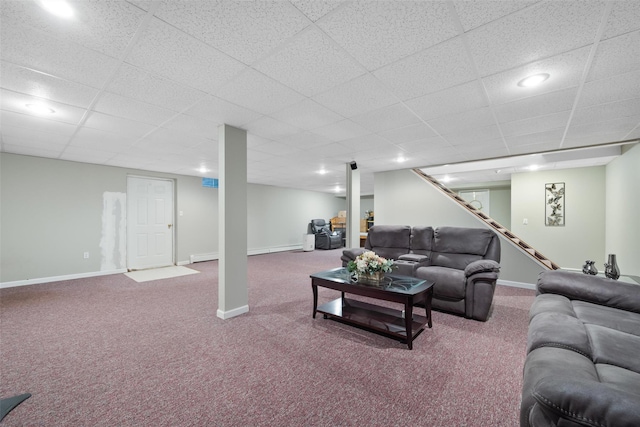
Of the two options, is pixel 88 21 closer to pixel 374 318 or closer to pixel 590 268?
pixel 374 318

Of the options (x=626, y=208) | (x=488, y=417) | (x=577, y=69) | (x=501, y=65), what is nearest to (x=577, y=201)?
(x=626, y=208)

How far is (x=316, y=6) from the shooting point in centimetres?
137

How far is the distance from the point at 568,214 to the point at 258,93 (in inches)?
276

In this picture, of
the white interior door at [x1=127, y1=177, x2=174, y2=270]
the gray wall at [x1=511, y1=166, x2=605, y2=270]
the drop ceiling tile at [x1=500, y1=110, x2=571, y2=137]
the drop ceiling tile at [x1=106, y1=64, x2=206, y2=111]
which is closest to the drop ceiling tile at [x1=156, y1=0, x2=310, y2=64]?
the drop ceiling tile at [x1=106, y1=64, x2=206, y2=111]

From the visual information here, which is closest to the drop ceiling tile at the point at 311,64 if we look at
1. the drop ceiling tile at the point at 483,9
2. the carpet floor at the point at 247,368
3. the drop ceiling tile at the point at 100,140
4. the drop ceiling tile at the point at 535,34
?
the drop ceiling tile at the point at 483,9

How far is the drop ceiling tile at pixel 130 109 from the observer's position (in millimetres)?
2443

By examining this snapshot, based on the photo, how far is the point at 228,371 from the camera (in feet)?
6.81

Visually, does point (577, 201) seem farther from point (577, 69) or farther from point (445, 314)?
point (577, 69)

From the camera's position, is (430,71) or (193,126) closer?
(430,71)

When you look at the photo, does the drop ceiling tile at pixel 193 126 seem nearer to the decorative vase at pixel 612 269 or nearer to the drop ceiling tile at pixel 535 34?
the drop ceiling tile at pixel 535 34

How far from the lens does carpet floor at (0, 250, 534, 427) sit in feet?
5.33

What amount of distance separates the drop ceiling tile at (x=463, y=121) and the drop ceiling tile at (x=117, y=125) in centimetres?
343

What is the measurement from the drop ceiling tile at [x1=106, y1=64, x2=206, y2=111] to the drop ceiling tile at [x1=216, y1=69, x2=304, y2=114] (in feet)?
0.93

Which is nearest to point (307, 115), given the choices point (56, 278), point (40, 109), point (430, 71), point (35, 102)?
point (430, 71)
